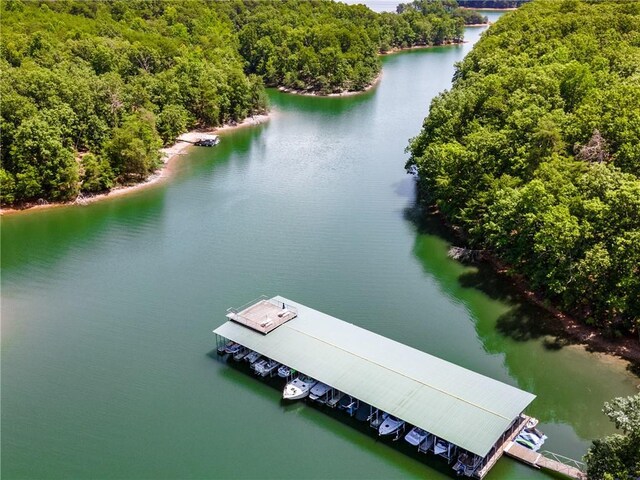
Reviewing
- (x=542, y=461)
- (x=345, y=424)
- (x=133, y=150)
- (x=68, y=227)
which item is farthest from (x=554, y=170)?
(x=68, y=227)

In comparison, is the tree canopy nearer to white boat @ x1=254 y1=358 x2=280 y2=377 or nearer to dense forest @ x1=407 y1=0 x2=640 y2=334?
dense forest @ x1=407 y1=0 x2=640 y2=334

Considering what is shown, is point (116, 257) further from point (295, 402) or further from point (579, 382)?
point (579, 382)

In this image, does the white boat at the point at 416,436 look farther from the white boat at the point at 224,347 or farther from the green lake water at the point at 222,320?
the white boat at the point at 224,347

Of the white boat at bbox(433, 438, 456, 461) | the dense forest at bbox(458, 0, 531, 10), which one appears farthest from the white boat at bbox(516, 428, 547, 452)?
the dense forest at bbox(458, 0, 531, 10)

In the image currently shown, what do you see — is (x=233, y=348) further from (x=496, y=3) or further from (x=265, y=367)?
(x=496, y=3)

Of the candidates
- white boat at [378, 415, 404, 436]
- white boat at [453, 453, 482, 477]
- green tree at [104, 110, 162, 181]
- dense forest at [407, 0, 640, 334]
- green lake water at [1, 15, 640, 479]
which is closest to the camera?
white boat at [453, 453, 482, 477]
